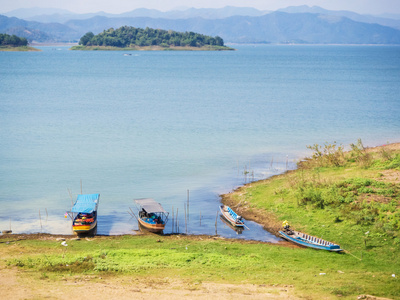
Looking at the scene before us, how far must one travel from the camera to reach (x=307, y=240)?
28219mm

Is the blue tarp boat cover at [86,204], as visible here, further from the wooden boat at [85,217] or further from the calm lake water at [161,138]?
the calm lake water at [161,138]

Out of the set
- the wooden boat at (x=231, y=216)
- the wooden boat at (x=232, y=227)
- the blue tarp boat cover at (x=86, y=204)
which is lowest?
the wooden boat at (x=232, y=227)

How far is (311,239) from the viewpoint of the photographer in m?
28.5

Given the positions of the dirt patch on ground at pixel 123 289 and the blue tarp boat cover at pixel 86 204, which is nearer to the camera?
the dirt patch on ground at pixel 123 289

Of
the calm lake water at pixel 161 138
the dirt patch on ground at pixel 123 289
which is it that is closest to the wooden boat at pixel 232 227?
the calm lake water at pixel 161 138

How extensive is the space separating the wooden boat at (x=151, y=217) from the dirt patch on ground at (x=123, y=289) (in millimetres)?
7822

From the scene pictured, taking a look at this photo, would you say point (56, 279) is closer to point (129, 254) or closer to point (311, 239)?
point (129, 254)

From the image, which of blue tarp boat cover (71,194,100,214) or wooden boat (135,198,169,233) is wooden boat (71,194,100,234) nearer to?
blue tarp boat cover (71,194,100,214)

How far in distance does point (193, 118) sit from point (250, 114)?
352 inches

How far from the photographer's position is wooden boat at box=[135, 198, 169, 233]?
102 ft

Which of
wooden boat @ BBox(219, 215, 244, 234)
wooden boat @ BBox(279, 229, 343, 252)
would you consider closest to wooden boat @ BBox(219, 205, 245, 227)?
wooden boat @ BBox(219, 215, 244, 234)

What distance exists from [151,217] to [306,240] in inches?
390

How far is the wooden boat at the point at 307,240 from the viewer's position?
27047 mm

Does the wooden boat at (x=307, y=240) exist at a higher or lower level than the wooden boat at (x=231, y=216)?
higher
